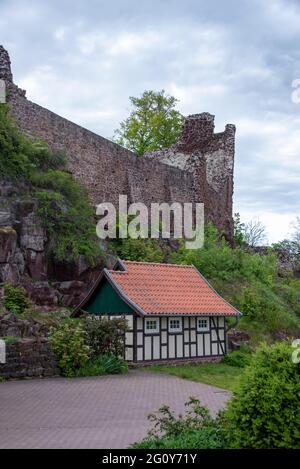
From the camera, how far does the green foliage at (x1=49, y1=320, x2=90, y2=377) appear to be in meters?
16.1

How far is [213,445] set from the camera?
702cm

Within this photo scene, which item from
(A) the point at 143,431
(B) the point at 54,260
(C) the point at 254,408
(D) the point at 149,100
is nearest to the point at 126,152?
(B) the point at 54,260

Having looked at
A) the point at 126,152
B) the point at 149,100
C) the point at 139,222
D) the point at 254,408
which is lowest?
the point at 254,408

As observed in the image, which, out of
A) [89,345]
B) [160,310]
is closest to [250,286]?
[160,310]

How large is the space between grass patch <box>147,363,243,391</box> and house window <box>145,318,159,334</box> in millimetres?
1125

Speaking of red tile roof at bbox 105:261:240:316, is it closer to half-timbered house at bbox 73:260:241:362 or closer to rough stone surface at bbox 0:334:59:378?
half-timbered house at bbox 73:260:241:362

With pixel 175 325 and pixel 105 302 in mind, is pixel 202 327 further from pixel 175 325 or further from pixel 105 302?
pixel 105 302

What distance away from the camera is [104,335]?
17.5 meters

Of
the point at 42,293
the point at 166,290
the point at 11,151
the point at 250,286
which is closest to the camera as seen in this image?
the point at 42,293

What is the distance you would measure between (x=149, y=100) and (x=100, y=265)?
29512mm

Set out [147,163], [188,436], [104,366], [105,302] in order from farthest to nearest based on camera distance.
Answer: [147,163] → [105,302] → [104,366] → [188,436]

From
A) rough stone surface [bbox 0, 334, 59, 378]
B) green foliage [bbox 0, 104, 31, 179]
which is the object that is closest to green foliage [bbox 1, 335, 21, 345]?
rough stone surface [bbox 0, 334, 59, 378]

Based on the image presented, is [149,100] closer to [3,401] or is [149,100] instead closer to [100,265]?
[100,265]

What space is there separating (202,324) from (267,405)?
1413 centimetres
